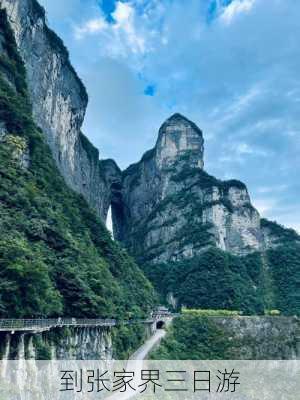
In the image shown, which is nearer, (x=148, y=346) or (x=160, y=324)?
(x=148, y=346)

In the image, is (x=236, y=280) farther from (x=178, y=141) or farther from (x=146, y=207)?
(x=178, y=141)

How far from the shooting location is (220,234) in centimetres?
10762

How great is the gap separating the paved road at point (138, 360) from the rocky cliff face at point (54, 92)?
3388 cm

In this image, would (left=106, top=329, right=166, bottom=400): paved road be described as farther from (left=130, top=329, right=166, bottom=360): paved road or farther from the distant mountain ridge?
the distant mountain ridge

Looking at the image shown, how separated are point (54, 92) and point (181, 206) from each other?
47.6 metres

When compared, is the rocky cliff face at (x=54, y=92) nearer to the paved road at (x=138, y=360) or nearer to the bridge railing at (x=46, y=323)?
the paved road at (x=138, y=360)

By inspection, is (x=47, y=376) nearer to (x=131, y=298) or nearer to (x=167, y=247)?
(x=131, y=298)

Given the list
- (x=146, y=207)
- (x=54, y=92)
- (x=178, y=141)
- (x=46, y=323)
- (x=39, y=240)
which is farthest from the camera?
(x=146, y=207)

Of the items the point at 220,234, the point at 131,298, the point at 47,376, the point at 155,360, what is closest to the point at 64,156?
the point at 131,298

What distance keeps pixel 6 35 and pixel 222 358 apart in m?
50.2

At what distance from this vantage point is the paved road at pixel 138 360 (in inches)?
1211

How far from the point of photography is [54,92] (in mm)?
80375

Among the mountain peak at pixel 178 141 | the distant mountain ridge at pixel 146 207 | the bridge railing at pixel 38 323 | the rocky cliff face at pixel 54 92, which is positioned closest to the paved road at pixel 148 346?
the distant mountain ridge at pixel 146 207

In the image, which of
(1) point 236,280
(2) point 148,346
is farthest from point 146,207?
(2) point 148,346
